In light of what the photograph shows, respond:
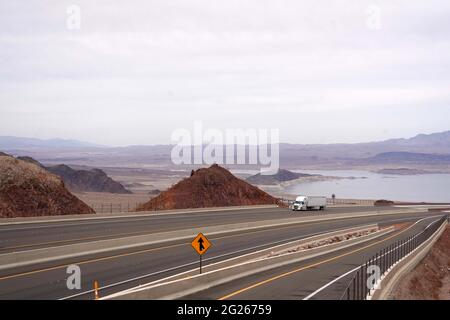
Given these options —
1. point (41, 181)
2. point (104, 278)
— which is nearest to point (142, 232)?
point (104, 278)

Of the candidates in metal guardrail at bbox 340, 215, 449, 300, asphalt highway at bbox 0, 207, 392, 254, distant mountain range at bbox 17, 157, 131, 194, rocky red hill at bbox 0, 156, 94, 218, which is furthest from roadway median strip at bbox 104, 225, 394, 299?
distant mountain range at bbox 17, 157, 131, 194

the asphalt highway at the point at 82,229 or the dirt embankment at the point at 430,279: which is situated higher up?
the asphalt highway at the point at 82,229

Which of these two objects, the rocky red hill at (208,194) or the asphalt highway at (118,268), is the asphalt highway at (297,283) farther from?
the rocky red hill at (208,194)

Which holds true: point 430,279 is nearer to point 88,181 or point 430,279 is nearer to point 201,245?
point 201,245

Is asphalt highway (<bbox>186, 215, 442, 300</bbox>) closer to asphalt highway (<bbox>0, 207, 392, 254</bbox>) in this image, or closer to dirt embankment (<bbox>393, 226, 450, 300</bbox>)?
dirt embankment (<bbox>393, 226, 450, 300</bbox>)

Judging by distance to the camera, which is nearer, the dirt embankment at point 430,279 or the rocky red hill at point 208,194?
the dirt embankment at point 430,279

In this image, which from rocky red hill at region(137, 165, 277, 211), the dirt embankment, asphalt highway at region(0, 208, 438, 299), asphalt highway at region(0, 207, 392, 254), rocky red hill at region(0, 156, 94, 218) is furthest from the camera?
rocky red hill at region(137, 165, 277, 211)

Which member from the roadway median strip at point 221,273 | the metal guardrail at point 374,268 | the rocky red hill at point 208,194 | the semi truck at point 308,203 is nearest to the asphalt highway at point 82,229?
the roadway median strip at point 221,273
